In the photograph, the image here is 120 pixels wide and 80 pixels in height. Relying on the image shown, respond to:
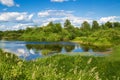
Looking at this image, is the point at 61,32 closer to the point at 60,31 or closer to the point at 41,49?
the point at 60,31

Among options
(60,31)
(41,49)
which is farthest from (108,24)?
(41,49)

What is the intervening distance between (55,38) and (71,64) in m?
134

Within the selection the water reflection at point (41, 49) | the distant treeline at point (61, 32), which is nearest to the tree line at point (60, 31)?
the distant treeline at point (61, 32)

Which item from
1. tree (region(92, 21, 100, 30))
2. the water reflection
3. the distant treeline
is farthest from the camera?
tree (region(92, 21, 100, 30))

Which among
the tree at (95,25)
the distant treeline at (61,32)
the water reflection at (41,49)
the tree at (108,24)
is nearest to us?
the water reflection at (41,49)

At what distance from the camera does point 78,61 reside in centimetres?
2752

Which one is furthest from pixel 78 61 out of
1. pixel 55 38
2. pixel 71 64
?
pixel 55 38

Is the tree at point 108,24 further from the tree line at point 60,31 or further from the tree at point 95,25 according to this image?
the tree at point 95,25

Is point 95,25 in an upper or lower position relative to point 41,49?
upper

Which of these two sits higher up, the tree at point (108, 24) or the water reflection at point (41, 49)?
the tree at point (108, 24)

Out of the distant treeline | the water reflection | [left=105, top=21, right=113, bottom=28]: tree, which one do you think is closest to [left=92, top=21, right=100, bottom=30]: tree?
the distant treeline

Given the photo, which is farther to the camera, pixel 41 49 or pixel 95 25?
pixel 95 25

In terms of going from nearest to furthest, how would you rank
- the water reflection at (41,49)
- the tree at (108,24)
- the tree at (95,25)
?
the water reflection at (41,49)
the tree at (108,24)
the tree at (95,25)

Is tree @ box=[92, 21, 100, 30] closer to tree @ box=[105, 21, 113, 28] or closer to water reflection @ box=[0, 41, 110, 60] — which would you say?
tree @ box=[105, 21, 113, 28]
